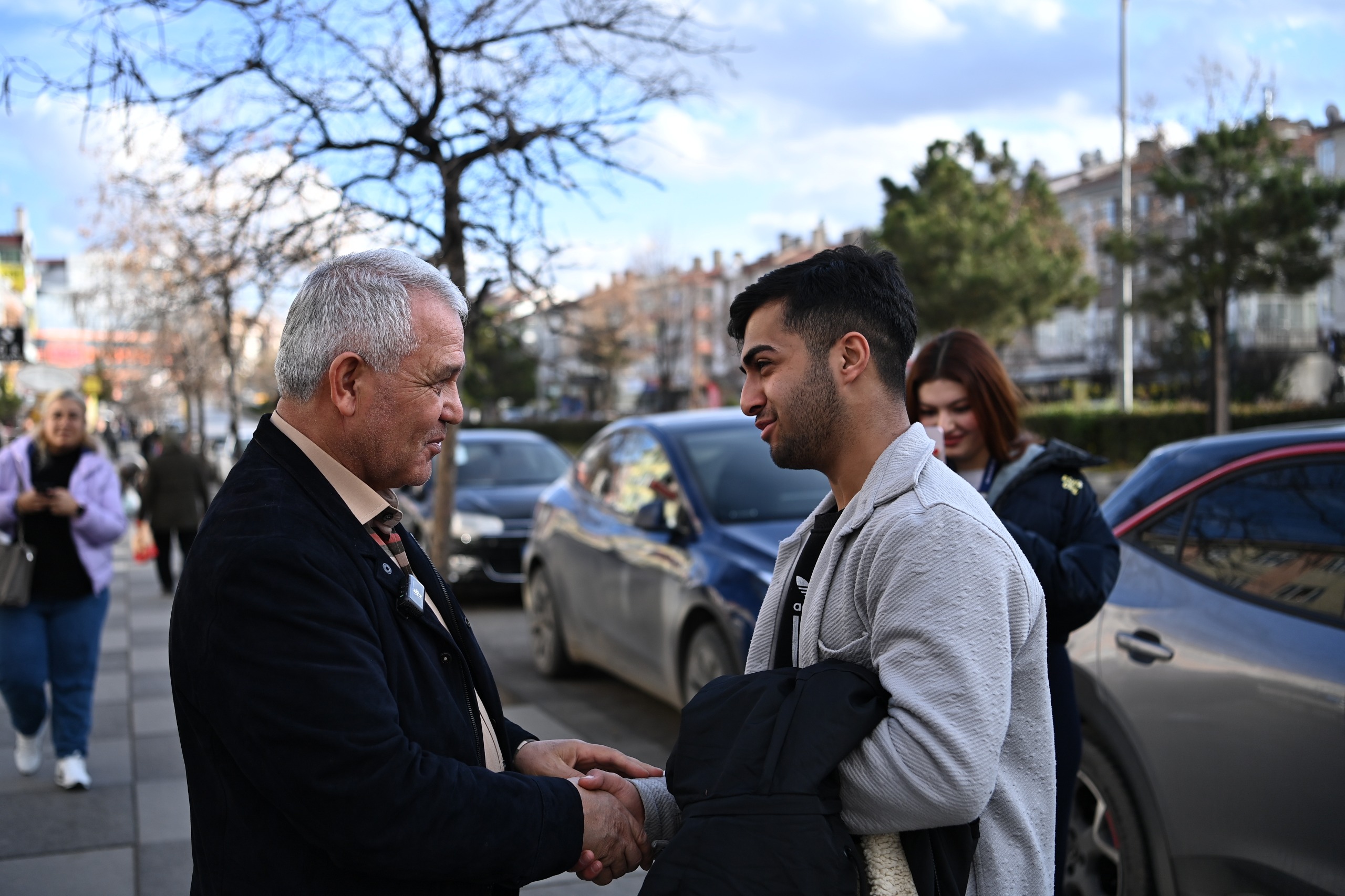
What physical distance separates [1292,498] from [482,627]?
7.98 metres

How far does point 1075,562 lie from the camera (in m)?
3.18

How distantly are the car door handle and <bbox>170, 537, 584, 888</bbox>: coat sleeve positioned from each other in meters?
2.39

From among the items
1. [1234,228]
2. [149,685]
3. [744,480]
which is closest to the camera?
[744,480]

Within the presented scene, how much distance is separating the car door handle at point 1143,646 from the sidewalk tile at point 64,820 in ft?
13.3

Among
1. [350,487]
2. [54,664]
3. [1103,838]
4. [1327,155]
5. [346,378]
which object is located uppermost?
[1327,155]

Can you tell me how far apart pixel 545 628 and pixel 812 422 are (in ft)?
21.2

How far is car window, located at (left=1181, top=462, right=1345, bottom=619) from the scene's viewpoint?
3.18 meters

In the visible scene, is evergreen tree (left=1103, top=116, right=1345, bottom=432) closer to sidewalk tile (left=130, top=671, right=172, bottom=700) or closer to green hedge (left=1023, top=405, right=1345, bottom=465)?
green hedge (left=1023, top=405, right=1345, bottom=465)

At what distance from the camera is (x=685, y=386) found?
72375 mm

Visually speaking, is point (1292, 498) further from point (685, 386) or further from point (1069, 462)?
point (685, 386)

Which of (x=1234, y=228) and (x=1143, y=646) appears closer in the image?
(x=1143, y=646)

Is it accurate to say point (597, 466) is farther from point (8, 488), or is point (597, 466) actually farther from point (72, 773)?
point (72, 773)

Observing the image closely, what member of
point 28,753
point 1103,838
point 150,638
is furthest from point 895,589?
point 150,638

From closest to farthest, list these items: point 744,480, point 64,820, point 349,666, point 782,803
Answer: point 782,803 < point 349,666 < point 64,820 < point 744,480
